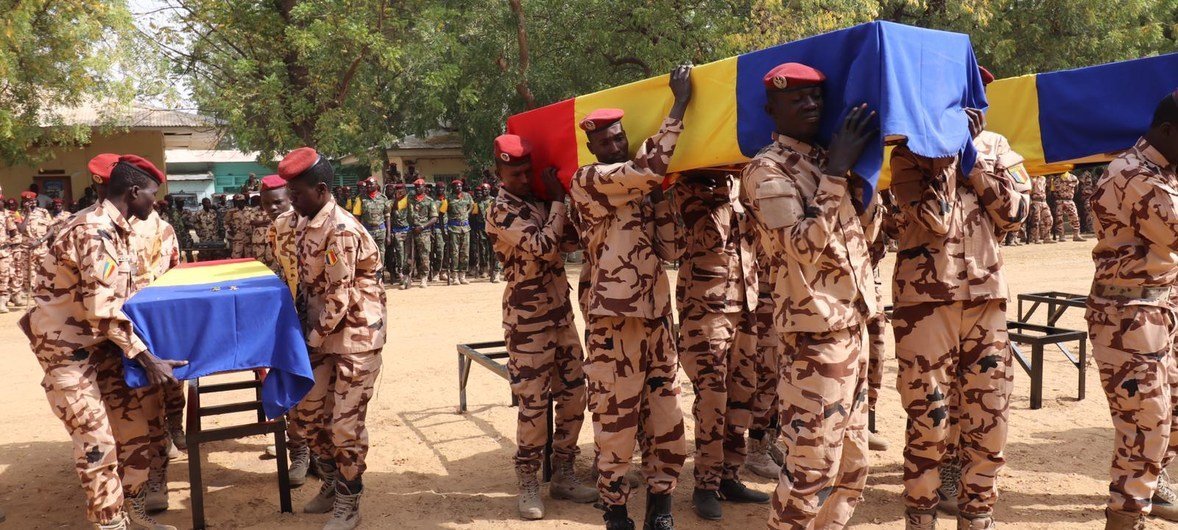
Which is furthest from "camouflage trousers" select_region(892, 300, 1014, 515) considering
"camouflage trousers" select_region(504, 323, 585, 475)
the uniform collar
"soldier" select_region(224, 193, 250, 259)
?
"soldier" select_region(224, 193, 250, 259)

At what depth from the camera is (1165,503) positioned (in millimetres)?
4258

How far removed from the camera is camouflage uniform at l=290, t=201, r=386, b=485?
4312 millimetres

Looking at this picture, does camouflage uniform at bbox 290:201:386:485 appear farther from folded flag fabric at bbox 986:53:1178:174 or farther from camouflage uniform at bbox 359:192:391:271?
camouflage uniform at bbox 359:192:391:271

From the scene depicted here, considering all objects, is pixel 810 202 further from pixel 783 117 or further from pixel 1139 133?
pixel 1139 133

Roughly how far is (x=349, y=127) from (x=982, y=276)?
13.3 metres

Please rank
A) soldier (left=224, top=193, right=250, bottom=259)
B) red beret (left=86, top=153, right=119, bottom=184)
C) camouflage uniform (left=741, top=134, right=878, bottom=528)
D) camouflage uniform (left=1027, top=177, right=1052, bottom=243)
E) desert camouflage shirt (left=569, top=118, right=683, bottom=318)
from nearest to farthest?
camouflage uniform (left=741, top=134, right=878, bottom=528)
desert camouflage shirt (left=569, top=118, right=683, bottom=318)
red beret (left=86, top=153, right=119, bottom=184)
soldier (left=224, top=193, right=250, bottom=259)
camouflage uniform (left=1027, top=177, right=1052, bottom=243)

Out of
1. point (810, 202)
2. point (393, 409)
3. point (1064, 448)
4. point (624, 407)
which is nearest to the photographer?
point (810, 202)

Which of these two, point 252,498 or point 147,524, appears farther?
point 252,498

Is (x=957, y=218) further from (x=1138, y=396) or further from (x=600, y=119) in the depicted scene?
(x=600, y=119)

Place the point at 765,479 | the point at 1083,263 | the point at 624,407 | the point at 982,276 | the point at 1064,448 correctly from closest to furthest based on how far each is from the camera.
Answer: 1. the point at 982,276
2. the point at 624,407
3. the point at 765,479
4. the point at 1064,448
5. the point at 1083,263

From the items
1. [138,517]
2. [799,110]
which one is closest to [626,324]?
[799,110]

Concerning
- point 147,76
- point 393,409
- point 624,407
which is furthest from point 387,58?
point 624,407

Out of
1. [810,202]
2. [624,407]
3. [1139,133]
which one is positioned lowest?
[624,407]

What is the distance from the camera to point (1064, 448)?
535cm
